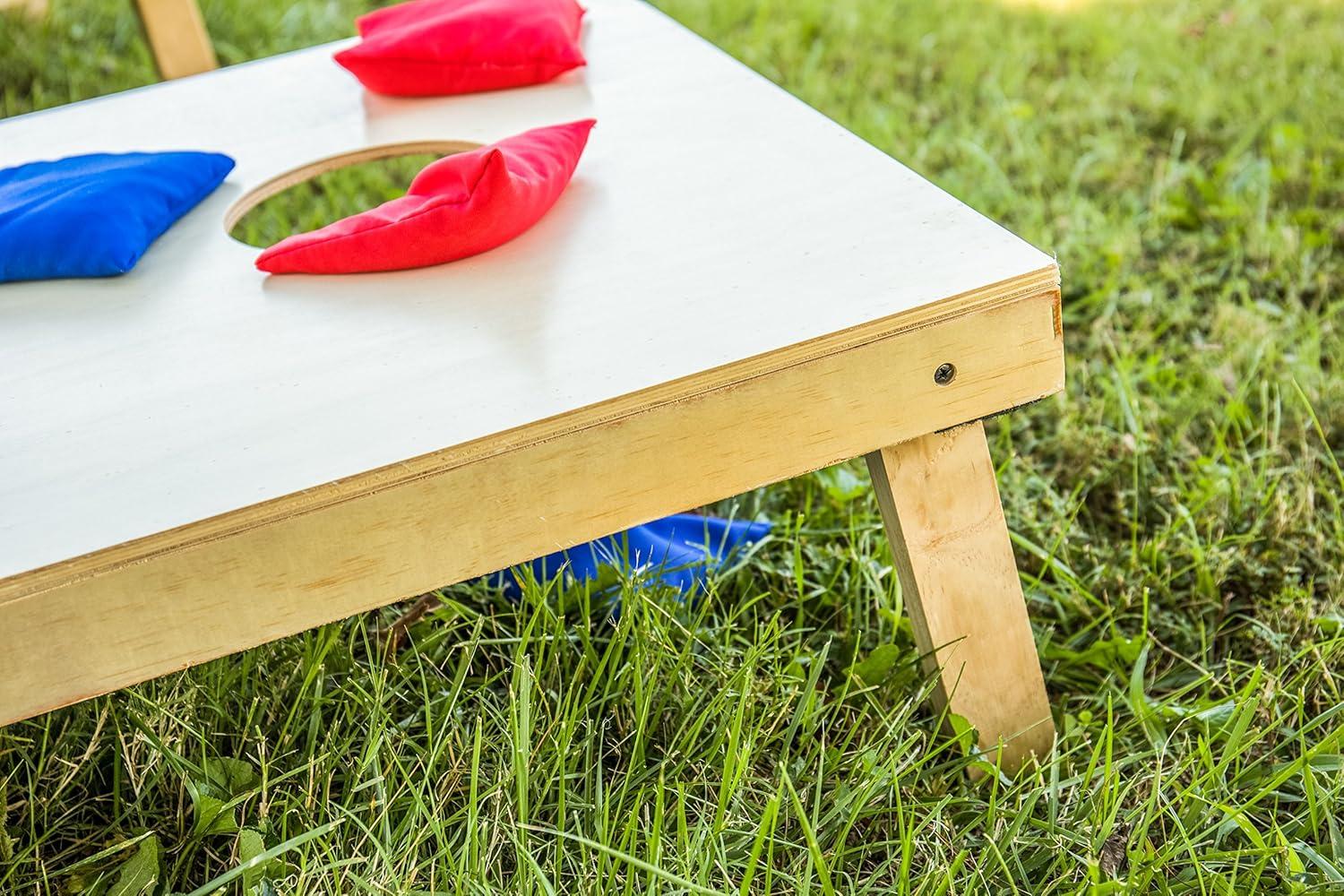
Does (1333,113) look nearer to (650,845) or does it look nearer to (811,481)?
(811,481)

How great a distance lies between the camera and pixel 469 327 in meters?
1.00

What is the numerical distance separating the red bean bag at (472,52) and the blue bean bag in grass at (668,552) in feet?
1.78

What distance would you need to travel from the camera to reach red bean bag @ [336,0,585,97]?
1.46 meters

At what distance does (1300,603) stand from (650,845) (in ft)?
2.47

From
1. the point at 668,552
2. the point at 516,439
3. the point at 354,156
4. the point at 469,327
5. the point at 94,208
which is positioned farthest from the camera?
the point at 354,156

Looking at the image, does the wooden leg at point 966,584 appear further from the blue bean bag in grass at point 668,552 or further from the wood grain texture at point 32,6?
the wood grain texture at point 32,6

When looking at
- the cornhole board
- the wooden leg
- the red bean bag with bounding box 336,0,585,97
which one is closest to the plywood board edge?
the cornhole board

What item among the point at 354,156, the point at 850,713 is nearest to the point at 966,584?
the point at 850,713

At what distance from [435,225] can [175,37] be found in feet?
4.17

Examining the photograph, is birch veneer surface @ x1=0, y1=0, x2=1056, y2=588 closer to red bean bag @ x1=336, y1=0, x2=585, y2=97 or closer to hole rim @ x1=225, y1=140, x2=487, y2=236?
hole rim @ x1=225, y1=140, x2=487, y2=236

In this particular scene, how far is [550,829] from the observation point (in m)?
0.97

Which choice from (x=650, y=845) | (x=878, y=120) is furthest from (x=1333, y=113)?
(x=650, y=845)

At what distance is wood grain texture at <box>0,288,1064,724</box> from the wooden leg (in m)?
0.05

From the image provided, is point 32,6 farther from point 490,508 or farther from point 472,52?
point 490,508
